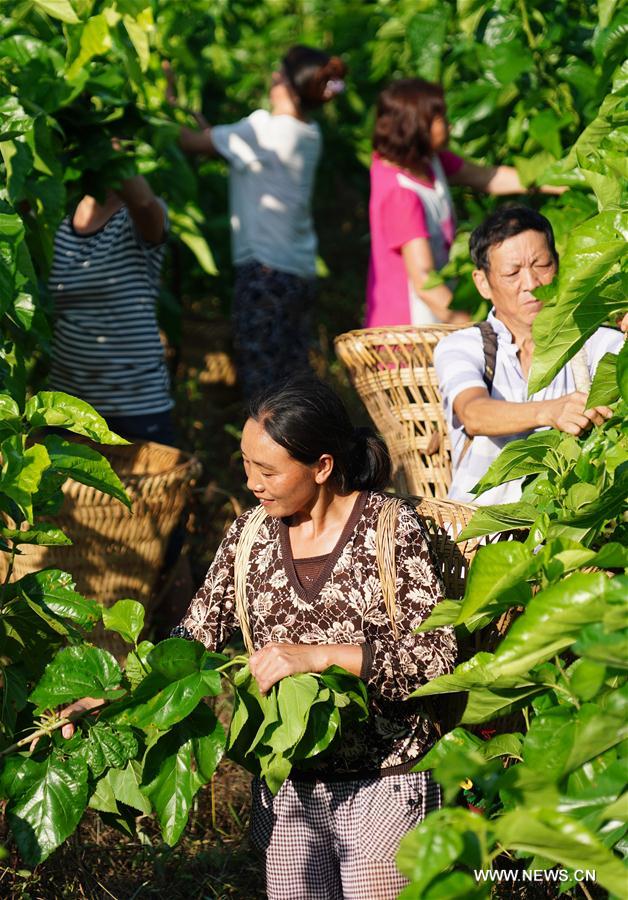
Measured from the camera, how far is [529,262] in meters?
2.35

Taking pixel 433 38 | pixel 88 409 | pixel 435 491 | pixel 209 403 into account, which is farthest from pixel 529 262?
pixel 209 403

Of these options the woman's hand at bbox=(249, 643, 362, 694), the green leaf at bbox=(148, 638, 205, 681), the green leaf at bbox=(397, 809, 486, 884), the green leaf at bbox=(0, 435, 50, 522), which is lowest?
the woman's hand at bbox=(249, 643, 362, 694)

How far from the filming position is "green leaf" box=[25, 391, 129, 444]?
1.71 m

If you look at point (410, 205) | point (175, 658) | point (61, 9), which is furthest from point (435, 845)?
point (410, 205)

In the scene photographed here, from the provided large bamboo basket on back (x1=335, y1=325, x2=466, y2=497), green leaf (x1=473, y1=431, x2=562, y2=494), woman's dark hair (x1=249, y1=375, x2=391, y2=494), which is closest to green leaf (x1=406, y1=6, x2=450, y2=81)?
large bamboo basket on back (x1=335, y1=325, x2=466, y2=497)

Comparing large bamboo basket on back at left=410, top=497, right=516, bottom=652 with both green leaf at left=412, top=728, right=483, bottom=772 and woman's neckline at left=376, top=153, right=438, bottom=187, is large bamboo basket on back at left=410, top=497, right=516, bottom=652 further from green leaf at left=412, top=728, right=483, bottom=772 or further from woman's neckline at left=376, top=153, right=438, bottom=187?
woman's neckline at left=376, top=153, right=438, bottom=187

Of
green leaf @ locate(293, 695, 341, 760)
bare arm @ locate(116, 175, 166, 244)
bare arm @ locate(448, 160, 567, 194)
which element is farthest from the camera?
bare arm @ locate(448, 160, 567, 194)

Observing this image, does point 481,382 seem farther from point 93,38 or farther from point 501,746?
point 93,38

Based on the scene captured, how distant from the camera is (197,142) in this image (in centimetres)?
412

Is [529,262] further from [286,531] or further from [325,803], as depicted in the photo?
[325,803]

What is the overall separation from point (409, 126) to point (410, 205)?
26cm

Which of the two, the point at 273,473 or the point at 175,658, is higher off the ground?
the point at 273,473

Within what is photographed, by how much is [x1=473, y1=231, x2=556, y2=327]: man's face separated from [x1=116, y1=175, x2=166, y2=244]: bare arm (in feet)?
3.30

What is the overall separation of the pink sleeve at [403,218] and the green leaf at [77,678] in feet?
6.56
